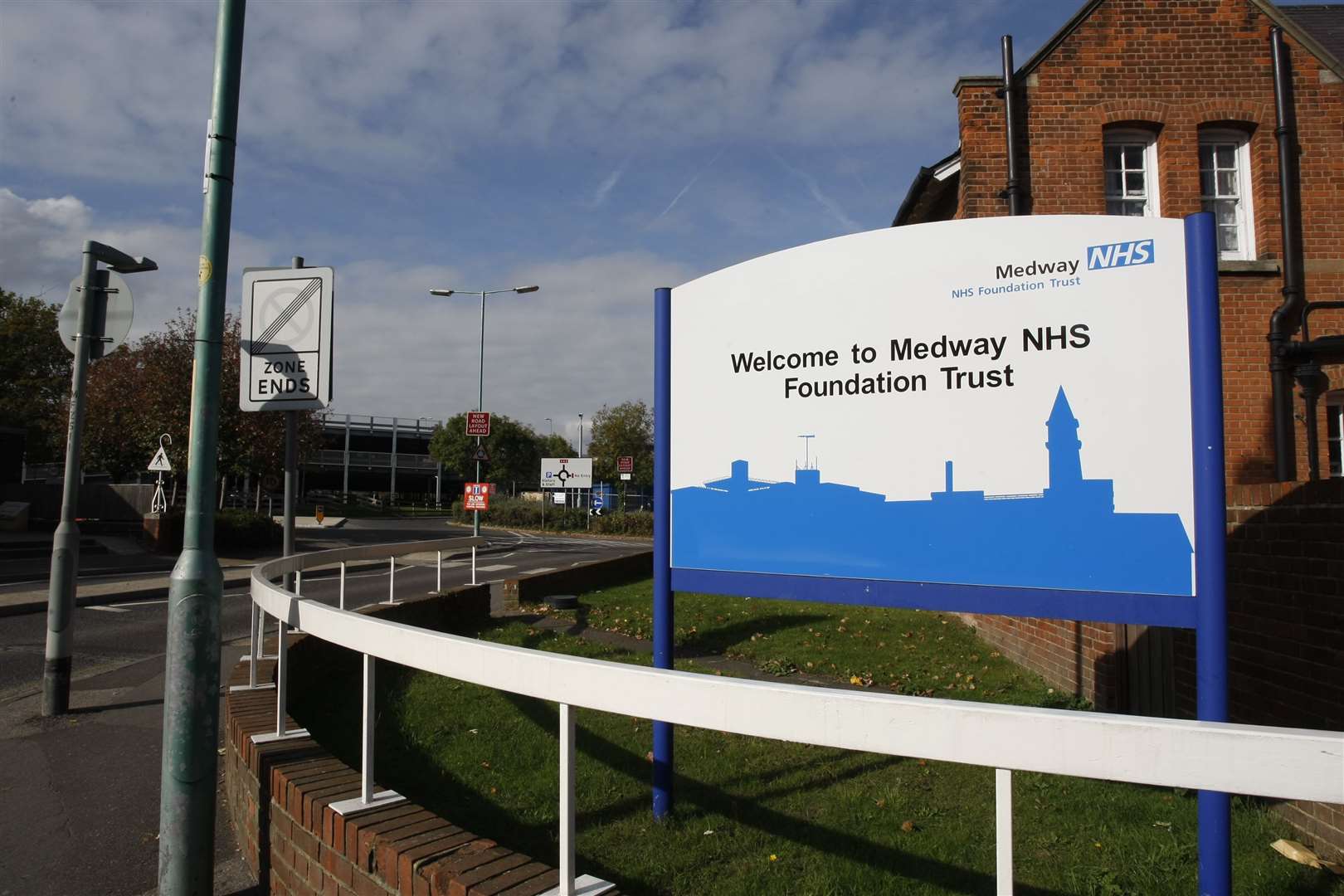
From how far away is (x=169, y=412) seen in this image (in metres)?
27.0

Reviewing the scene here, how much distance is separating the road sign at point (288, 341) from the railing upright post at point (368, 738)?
6.77 feet

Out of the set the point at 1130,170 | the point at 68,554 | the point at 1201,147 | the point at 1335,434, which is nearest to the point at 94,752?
the point at 68,554

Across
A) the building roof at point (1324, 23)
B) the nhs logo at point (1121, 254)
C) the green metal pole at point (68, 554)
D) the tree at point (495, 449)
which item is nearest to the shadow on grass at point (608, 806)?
the green metal pole at point (68, 554)

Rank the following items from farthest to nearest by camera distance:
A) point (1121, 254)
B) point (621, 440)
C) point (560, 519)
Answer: point (621, 440) < point (560, 519) < point (1121, 254)

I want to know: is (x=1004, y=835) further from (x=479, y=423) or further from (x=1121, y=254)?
(x=479, y=423)

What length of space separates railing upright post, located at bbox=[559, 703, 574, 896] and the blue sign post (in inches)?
71.2

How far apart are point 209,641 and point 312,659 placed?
291 cm

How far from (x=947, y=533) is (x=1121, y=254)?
130cm

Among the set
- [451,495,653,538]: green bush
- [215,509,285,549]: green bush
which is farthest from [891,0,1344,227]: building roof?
[451,495,653,538]: green bush

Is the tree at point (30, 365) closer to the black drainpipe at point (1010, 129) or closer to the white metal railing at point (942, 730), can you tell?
the black drainpipe at point (1010, 129)

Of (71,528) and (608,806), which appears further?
(71,528)

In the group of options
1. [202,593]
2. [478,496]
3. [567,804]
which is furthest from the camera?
[478,496]

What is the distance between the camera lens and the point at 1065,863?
3.77 meters

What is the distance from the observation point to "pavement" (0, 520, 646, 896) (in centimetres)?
401
